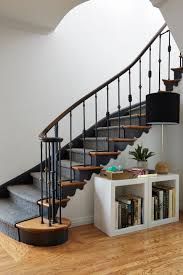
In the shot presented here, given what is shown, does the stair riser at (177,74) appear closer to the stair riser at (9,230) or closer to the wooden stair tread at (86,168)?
the wooden stair tread at (86,168)

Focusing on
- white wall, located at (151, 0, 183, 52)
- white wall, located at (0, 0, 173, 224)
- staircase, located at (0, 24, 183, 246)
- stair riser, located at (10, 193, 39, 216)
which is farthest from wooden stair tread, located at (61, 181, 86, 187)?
white wall, located at (151, 0, 183, 52)

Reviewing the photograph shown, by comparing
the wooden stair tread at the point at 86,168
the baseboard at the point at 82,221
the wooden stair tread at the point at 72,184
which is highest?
the wooden stair tread at the point at 86,168

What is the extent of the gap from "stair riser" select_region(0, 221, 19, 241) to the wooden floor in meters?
0.05

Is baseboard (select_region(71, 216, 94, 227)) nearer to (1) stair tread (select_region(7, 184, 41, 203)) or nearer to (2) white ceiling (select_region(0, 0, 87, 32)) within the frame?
(1) stair tread (select_region(7, 184, 41, 203))

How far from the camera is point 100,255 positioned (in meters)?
2.26

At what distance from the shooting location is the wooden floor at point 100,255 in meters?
2.03

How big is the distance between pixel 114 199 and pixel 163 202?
721 mm

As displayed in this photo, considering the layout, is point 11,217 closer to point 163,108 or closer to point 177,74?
point 163,108

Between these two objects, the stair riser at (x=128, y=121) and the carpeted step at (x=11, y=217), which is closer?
the carpeted step at (x=11, y=217)

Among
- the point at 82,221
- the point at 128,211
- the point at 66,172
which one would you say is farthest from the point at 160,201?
the point at 66,172

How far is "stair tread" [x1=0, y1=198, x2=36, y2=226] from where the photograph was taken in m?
2.64

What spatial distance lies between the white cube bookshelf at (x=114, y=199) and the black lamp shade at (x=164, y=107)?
26.4 inches

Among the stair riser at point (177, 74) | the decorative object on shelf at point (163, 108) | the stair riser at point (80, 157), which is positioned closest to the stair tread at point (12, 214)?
the stair riser at point (80, 157)

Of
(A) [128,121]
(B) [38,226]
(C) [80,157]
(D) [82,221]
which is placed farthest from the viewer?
(A) [128,121]
